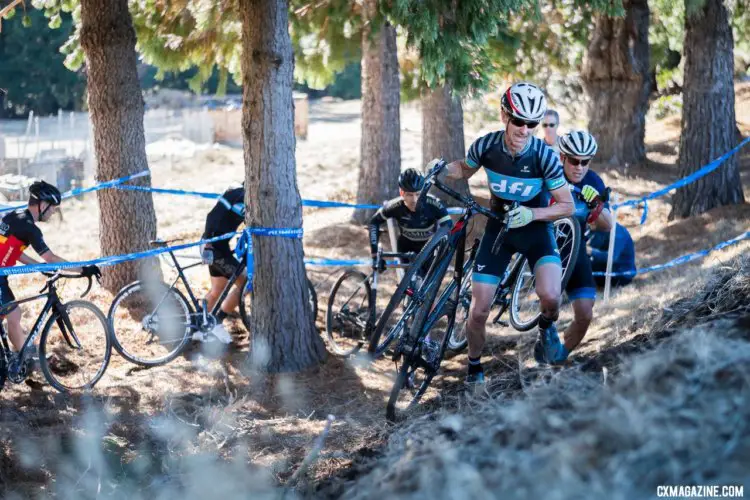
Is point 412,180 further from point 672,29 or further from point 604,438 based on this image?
point 672,29

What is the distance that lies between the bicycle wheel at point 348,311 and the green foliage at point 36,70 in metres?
28.6

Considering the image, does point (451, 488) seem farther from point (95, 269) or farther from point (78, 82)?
point (78, 82)

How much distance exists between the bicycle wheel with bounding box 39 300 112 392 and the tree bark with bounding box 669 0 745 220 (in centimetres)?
985

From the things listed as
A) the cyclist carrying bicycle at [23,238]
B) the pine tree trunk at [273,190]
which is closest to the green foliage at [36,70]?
the cyclist carrying bicycle at [23,238]

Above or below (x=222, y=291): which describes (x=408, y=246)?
above

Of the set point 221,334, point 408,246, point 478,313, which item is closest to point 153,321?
point 221,334

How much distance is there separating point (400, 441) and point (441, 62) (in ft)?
16.2

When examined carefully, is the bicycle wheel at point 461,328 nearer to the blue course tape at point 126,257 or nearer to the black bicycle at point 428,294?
the black bicycle at point 428,294

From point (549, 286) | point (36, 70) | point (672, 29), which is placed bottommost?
point (549, 286)

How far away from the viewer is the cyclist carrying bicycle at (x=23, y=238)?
824 centimetres

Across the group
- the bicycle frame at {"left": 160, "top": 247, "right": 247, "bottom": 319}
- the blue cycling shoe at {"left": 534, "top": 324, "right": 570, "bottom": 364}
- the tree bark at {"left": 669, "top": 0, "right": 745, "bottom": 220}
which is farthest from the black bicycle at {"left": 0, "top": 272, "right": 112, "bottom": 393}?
the tree bark at {"left": 669, "top": 0, "right": 745, "bottom": 220}

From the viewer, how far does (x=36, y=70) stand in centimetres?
3688

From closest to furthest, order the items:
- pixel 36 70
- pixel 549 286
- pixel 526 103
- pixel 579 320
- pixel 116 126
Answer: pixel 526 103
pixel 549 286
pixel 579 320
pixel 116 126
pixel 36 70
